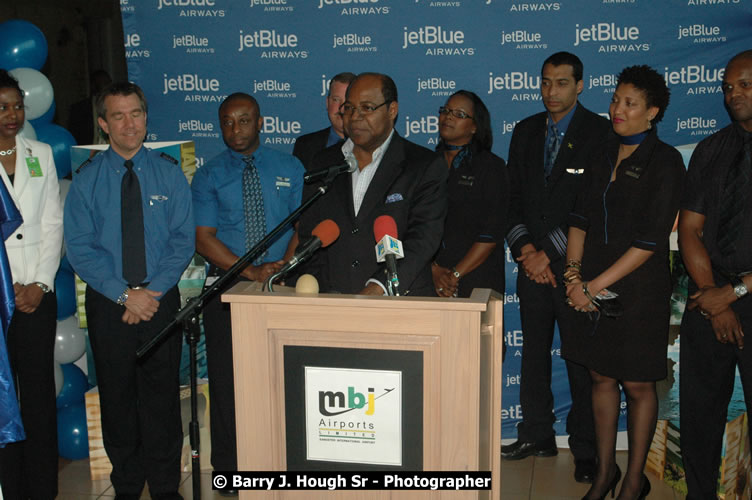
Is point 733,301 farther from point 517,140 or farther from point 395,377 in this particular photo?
point 395,377

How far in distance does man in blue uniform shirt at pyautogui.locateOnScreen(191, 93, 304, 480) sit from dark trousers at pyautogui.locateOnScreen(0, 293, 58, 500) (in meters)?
0.77

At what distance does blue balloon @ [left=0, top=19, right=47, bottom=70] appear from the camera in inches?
174

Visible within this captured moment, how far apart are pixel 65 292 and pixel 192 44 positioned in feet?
5.64

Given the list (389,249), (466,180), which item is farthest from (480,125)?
(389,249)

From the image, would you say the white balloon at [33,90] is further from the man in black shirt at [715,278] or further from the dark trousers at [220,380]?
the man in black shirt at [715,278]

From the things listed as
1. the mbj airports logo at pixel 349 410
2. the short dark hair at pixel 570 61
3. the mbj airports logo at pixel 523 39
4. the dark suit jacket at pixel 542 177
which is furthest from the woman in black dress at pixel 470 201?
the mbj airports logo at pixel 349 410

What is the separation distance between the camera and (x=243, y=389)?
2.35m

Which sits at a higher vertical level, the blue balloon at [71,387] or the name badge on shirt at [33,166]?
the name badge on shirt at [33,166]

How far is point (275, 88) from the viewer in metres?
4.82

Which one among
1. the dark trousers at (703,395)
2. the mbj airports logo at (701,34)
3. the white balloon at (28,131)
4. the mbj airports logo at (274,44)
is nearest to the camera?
the dark trousers at (703,395)

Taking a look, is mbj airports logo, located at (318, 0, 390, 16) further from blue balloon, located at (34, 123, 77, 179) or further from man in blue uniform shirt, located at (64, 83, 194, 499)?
blue balloon, located at (34, 123, 77, 179)

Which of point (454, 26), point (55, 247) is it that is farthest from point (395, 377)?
point (454, 26)

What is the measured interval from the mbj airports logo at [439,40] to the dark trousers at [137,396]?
214 cm

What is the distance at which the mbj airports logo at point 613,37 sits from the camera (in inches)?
176
